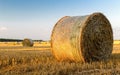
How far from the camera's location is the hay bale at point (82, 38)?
10734 millimetres

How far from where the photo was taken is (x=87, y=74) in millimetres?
7867

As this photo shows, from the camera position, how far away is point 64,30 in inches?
450

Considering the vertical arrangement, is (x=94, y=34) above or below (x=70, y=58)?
above

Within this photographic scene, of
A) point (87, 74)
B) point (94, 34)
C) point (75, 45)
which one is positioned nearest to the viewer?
point (87, 74)

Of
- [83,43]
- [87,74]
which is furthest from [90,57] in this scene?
[87,74]

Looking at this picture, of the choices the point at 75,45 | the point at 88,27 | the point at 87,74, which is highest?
the point at 88,27

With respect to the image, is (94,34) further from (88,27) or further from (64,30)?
(64,30)

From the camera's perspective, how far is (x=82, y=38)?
10.7 meters

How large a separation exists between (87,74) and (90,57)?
126 inches

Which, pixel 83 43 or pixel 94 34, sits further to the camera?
pixel 94 34

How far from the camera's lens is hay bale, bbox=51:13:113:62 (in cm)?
1073

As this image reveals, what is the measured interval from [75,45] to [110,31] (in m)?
2.19

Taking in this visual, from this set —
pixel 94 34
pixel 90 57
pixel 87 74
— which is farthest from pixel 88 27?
→ pixel 87 74

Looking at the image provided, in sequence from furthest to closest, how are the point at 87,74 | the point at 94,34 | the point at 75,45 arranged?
the point at 94,34 → the point at 75,45 → the point at 87,74
